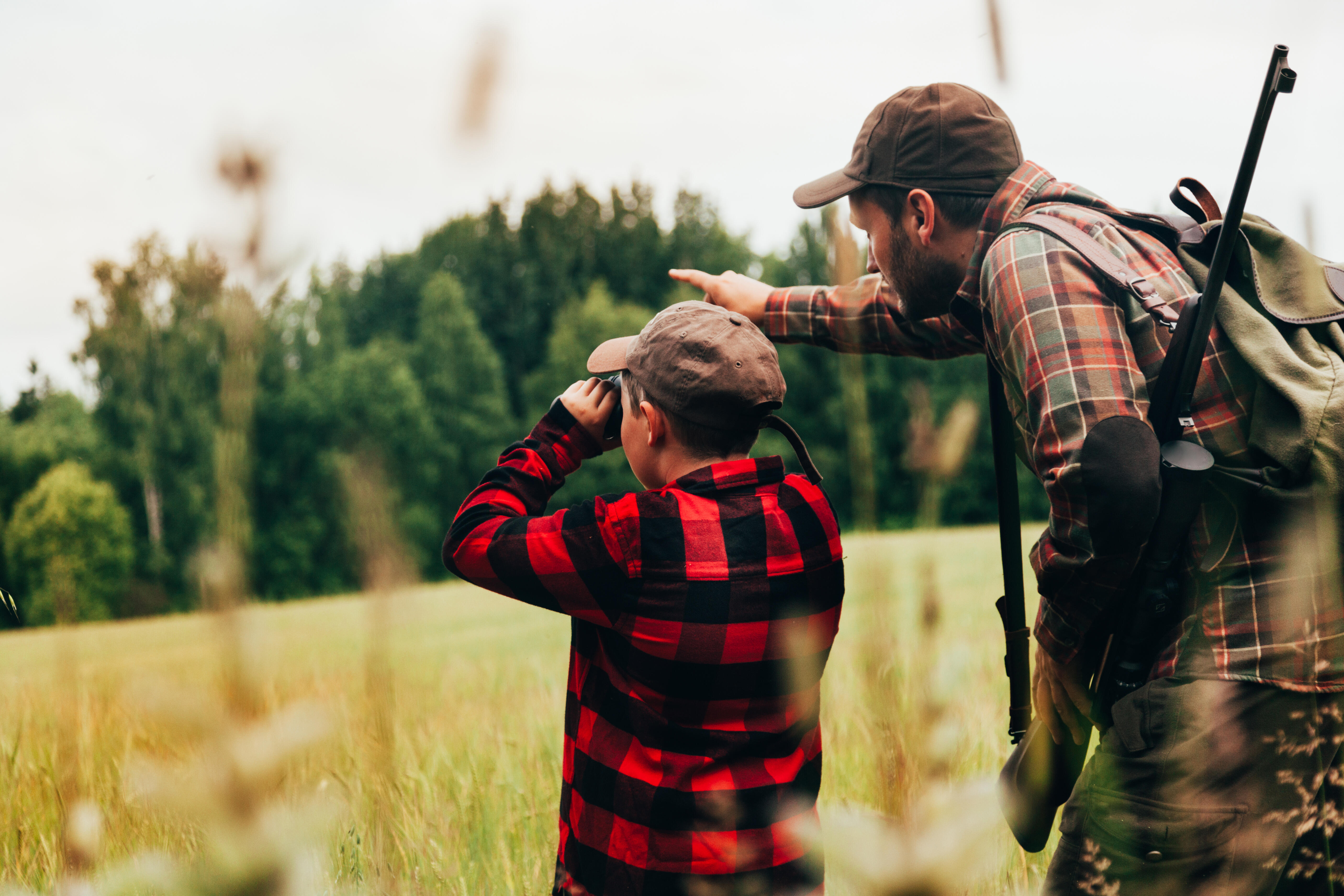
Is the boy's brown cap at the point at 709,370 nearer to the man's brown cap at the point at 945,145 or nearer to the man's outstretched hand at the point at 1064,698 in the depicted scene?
the man's brown cap at the point at 945,145

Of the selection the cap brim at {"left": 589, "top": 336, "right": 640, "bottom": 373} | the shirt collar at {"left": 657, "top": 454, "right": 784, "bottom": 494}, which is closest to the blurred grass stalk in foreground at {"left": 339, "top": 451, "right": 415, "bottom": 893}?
the shirt collar at {"left": 657, "top": 454, "right": 784, "bottom": 494}

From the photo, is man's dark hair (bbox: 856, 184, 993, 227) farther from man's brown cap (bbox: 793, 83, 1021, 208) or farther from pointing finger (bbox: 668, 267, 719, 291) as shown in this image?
pointing finger (bbox: 668, 267, 719, 291)

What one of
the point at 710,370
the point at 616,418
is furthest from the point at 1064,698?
the point at 616,418

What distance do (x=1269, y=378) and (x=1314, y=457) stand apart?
0.13m

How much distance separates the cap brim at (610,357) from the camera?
174 centimetres

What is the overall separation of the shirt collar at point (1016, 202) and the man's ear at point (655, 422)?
2.10 feet

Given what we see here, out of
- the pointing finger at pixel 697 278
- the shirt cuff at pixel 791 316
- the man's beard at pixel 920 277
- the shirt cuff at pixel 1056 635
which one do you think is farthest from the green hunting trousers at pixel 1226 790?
the pointing finger at pixel 697 278

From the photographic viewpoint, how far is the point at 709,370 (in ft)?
5.03

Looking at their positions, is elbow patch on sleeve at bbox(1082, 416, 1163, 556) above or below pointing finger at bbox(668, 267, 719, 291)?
below

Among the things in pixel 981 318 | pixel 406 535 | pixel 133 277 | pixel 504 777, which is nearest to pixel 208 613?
pixel 406 535

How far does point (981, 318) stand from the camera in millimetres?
1687

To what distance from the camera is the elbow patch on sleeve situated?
1.32 m

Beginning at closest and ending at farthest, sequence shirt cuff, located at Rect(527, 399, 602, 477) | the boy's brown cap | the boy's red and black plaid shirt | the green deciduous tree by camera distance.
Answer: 1. the green deciduous tree
2. the boy's red and black plaid shirt
3. the boy's brown cap
4. shirt cuff, located at Rect(527, 399, 602, 477)

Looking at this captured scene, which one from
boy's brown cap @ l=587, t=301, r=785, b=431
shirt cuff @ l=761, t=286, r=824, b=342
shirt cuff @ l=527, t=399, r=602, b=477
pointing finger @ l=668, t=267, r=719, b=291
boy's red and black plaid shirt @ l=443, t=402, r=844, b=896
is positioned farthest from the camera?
shirt cuff @ l=761, t=286, r=824, b=342
